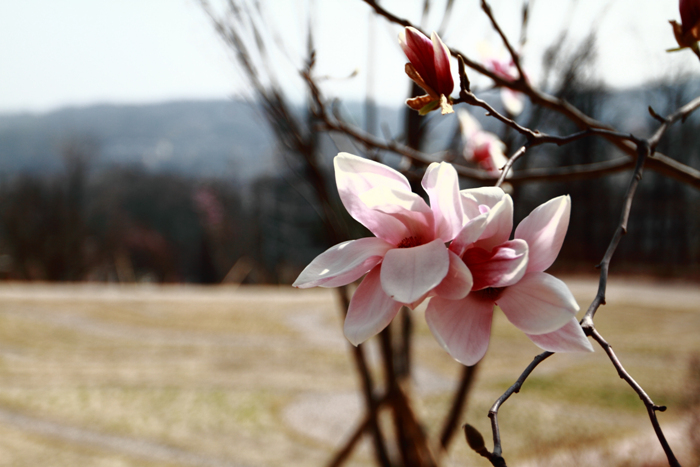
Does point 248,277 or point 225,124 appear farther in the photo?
point 225,124

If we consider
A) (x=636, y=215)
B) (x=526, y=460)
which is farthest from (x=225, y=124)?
(x=526, y=460)

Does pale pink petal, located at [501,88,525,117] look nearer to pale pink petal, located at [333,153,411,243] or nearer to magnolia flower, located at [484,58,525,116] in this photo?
magnolia flower, located at [484,58,525,116]

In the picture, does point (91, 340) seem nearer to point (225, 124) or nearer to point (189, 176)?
point (189, 176)

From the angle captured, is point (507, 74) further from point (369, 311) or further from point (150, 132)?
point (150, 132)

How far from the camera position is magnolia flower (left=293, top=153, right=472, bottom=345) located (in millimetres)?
195

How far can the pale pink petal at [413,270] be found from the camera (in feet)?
0.61

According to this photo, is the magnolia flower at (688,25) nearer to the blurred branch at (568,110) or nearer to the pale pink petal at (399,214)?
the blurred branch at (568,110)

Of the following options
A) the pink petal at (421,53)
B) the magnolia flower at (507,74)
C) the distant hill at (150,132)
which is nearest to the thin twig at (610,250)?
the pink petal at (421,53)

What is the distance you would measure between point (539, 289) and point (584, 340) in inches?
1.0

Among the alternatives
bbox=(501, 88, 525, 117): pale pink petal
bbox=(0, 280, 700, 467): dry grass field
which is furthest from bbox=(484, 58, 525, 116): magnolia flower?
bbox=(0, 280, 700, 467): dry grass field

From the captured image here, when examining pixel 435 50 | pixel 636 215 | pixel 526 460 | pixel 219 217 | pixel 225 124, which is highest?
pixel 435 50

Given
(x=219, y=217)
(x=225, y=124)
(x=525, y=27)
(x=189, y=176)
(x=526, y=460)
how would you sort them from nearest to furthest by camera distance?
1. (x=525, y=27)
2. (x=526, y=460)
3. (x=219, y=217)
4. (x=189, y=176)
5. (x=225, y=124)

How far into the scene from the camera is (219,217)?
35.9ft

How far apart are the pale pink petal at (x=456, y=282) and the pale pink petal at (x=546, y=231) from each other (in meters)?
0.04
